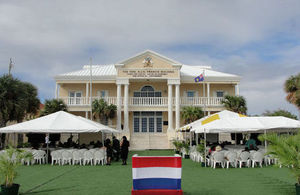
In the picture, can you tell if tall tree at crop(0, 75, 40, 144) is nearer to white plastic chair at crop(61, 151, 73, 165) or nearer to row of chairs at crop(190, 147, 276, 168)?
white plastic chair at crop(61, 151, 73, 165)

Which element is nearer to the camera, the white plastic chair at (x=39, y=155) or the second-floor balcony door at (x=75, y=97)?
the white plastic chair at (x=39, y=155)

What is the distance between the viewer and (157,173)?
6062 mm

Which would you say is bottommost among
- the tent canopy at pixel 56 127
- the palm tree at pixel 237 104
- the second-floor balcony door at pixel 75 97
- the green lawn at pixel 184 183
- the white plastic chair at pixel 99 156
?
the green lawn at pixel 184 183

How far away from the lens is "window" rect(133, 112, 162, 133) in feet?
95.8

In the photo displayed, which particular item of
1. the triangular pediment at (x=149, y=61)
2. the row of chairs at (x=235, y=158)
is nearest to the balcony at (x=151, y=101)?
the triangular pediment at (x=149, y=61)

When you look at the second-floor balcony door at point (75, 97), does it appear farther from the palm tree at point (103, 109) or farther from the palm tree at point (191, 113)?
the palm tree at point (191, 113)

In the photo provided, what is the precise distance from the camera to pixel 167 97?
28688mm

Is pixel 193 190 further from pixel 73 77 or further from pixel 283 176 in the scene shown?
pixel 73 77

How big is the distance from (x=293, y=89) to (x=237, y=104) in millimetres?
5199

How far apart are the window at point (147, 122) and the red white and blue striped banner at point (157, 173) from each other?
23.1 m

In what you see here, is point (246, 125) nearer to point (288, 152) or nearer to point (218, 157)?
point (218, 157)

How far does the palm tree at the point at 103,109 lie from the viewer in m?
26.0

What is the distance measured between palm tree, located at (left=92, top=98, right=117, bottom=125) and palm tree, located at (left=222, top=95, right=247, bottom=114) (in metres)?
10.7

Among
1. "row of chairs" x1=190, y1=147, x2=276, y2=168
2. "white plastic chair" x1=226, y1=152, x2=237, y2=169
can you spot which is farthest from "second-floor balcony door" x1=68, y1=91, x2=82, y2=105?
"white plastic chair" x1=226, y1=152, x2=237, y2=169
